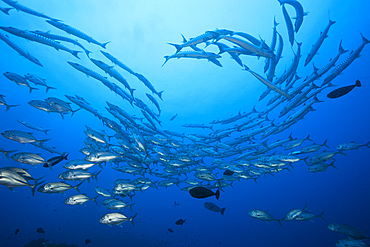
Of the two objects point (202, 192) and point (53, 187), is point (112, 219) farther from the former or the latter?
point (202, 192)

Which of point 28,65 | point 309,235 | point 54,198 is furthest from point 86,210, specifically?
point 309,235

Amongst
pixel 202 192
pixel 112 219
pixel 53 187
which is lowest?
pixel 112 219

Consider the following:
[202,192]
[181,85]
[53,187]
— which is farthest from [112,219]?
[181,85]

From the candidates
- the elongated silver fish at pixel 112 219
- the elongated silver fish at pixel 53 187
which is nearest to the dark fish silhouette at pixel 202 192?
the elongated silver fish at pixel 112 219

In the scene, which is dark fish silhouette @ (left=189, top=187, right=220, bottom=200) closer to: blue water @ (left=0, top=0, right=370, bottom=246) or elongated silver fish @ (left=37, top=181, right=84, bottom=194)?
elongated silver fish @ (left=37, top=181, right=84, bottom=194)

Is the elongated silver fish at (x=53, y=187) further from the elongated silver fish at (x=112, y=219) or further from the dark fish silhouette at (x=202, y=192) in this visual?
the dark fish silhouette at (x=202, y=192)

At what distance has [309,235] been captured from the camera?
30.9m

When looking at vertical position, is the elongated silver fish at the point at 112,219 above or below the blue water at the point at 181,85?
below

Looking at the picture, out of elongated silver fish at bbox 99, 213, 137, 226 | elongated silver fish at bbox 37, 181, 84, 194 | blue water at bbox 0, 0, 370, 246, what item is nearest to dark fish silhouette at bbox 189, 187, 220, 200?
elongated silver fish at bbox 99, 213, 137, 226

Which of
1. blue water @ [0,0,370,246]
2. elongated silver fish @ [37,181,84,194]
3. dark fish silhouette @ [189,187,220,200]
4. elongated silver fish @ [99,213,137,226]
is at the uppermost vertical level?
blue water @ [0,0,370,246]

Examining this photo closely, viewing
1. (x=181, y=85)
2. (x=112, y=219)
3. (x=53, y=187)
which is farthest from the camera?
(x=181, y=85)

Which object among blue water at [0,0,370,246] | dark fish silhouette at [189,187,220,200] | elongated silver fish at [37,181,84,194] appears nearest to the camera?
elongated silver fish at [37,181,84,194]

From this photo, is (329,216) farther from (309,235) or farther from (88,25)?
(88,25)

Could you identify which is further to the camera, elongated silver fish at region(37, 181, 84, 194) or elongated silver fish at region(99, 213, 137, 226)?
elongated silver fish at region(99, 213, 137, 226)
